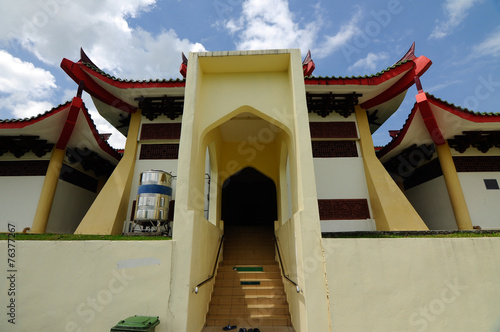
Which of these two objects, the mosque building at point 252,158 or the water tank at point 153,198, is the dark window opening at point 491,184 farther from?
the water tank at point 153,198

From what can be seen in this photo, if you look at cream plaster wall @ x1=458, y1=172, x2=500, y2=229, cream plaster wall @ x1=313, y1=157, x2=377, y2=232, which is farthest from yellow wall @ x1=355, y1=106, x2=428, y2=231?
cream plaster wall @ x1=458, y1=172, x2=500, y2=229

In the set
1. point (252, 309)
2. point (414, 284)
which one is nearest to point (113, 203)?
point (252, 309)

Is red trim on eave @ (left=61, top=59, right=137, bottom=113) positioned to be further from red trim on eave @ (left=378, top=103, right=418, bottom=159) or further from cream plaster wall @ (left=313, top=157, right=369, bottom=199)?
red trim on eave @ (left=378, top=103, right=418, bottom=159)

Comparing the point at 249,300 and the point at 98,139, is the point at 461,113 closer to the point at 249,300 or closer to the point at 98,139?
the point at 249,300

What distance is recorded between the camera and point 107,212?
6.29 m

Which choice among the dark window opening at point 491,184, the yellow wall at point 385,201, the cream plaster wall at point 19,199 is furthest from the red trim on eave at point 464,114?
the cream plaster wall at point 19,199

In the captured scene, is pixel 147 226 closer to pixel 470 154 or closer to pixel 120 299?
pixel 120 299

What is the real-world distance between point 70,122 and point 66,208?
9.20 ft

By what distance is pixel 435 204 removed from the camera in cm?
734

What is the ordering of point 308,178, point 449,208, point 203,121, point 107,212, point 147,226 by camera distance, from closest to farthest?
point 308,178, point 203,121, point 147,226, point 107,212, point 449,208

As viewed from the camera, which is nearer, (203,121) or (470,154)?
(203,121)

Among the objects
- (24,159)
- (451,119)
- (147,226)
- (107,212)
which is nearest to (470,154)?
(451,119)

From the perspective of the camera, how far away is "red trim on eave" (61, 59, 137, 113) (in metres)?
6.45

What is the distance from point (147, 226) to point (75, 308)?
2.56 meters
